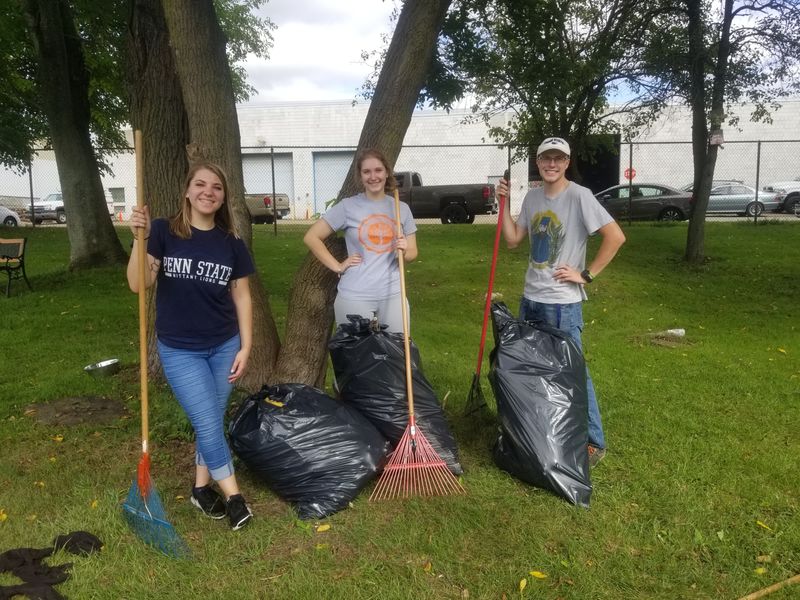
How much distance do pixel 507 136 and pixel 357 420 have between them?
41.7ft

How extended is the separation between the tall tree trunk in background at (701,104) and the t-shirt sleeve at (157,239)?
855cm

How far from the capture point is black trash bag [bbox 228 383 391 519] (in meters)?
2.96

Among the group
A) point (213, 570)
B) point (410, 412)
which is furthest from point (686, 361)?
point (213, 570)

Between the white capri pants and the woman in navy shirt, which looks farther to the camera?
the white capri pants

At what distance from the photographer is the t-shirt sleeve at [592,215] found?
3.07m

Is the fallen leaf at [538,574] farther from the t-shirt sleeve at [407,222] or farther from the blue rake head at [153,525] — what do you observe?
the t-shirt sleeve at [407,222]

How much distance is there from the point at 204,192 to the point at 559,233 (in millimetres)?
1689

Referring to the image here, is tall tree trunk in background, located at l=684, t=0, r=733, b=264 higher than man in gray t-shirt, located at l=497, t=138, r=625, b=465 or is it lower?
higher

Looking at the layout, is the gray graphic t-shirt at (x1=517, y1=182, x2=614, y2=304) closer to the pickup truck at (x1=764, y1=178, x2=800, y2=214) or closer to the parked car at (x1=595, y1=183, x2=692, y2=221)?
the parked car at (x1=595, y1=183, x2=692, y2=221)

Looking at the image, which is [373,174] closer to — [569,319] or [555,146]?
[555,146]

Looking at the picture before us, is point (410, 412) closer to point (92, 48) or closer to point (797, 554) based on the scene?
point (797, 554)

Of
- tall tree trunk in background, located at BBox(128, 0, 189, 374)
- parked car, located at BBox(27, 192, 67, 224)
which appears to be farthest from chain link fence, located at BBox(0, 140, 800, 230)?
tall tree trunk in background, located at BBox(128, 0, 189, 374)

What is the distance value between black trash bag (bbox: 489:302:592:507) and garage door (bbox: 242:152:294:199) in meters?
25.2

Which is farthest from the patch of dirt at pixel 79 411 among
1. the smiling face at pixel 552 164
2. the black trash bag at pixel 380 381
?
the smiling face at pixel 552 164
